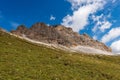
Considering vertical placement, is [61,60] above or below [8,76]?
above

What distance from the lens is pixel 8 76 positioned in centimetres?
3309

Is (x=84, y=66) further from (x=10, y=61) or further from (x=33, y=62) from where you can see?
(x=10, y=61)

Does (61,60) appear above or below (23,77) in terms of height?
above

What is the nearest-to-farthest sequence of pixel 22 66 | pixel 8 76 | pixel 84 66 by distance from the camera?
pixel 8 76 < pixel 22 66 < pixel 84 66

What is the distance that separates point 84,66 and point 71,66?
2792 millimetres

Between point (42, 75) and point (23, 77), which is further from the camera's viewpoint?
point (42, 75)

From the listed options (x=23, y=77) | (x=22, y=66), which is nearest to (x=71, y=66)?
(x=22, y=66)

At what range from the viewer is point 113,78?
41.4 metres

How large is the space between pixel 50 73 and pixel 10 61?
8314 millimetres

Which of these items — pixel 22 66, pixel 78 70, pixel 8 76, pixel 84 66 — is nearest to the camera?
pixel 8 76

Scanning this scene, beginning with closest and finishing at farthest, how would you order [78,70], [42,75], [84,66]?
[42,75], [78,70], [84,66]

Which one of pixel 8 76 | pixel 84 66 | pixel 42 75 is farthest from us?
pixel 84 66

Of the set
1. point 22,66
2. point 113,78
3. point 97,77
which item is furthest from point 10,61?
point 113,78

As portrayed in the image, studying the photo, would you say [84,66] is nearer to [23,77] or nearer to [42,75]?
[42,75]
